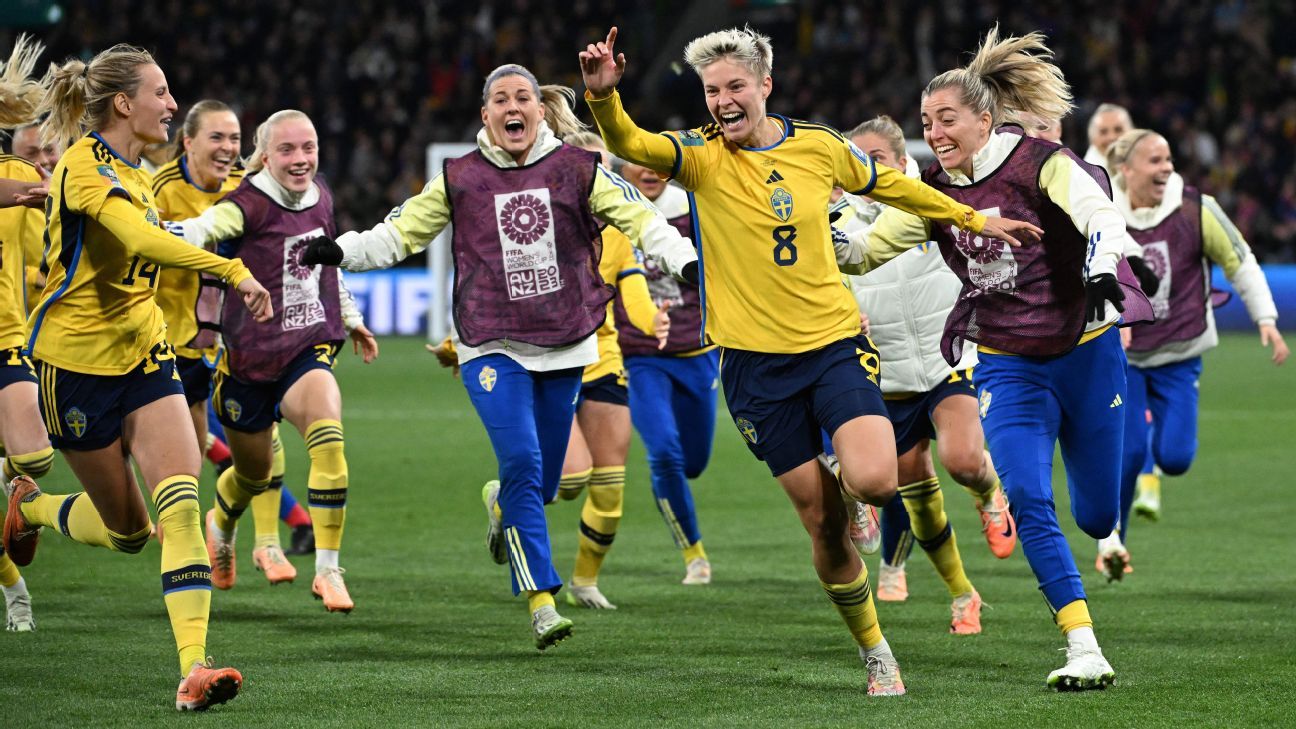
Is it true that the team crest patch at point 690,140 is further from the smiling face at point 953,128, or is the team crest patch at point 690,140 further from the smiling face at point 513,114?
the smiling face at point 513,114

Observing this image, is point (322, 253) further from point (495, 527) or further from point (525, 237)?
point (495, 527)

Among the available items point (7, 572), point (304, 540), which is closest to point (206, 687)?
point (7, 572)

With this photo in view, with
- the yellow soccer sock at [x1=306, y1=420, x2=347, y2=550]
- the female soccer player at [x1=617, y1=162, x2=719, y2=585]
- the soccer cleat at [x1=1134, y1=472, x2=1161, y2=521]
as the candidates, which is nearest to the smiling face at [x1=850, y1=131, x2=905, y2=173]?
the female soccer player at [x1=617, y1=162, x2=719, y2=585]

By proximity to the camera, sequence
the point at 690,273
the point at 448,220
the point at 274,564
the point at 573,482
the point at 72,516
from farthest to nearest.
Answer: the point at 274,564
the point at 573,482
the point at 448,220
the point at 72,516
the point at 690,273

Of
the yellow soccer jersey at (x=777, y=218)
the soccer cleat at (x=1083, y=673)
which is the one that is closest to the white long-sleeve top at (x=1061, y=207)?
the yellow soccer jersey at (x=777, y=218)

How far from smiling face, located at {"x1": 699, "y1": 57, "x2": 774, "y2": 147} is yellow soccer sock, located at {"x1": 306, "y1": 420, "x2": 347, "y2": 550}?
2685mm

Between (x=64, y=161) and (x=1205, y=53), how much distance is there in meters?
24.2

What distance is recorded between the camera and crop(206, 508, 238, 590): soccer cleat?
8.32 metres

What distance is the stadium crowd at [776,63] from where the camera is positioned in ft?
86.0

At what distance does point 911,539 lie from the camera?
→ 8.02m

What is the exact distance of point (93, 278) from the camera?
19.6 ft

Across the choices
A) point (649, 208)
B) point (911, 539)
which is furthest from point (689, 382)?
point (649, 208)

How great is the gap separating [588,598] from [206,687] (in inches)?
112

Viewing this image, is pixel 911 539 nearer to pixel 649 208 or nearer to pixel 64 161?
pixel 649 208
